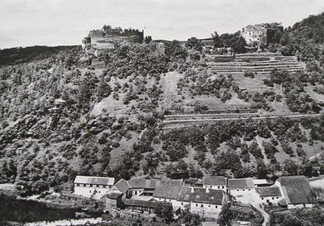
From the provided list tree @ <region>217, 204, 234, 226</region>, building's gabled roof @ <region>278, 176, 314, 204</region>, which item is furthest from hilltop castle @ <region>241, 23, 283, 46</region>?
tree @ <region>217, 204, 234, 226</region>

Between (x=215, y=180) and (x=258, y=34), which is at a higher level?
(x=258, y=34)

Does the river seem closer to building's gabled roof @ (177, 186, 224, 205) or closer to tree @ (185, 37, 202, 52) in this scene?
building's gabled roof @ (177, 186, 224, 205)

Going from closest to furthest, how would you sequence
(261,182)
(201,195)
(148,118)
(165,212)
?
(165,212), (201,195), (261,182), (148,118)

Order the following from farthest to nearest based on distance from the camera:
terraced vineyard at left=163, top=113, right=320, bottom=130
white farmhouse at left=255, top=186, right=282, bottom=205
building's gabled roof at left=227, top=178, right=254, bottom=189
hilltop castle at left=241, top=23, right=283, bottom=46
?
hilltop castle at left=241, top=23, right=283, bottom=46 < terraced vineyard at left=163, top=113, right=320, bottom=130 < building's gabled roof at left=227, top=178, right=254, bottom=189 < white farmhouse at left=255, top=186, right=282, bottom=205

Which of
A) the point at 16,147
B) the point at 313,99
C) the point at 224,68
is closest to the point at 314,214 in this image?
the point at 313,99

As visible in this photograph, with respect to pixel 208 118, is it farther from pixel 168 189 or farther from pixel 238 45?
pixel 238 45

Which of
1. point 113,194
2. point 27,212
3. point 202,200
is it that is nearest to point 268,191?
point 202,200

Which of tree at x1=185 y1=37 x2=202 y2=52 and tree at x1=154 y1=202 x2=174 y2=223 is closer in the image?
tree at x1=154 y1=202 x2=174 y2=223
